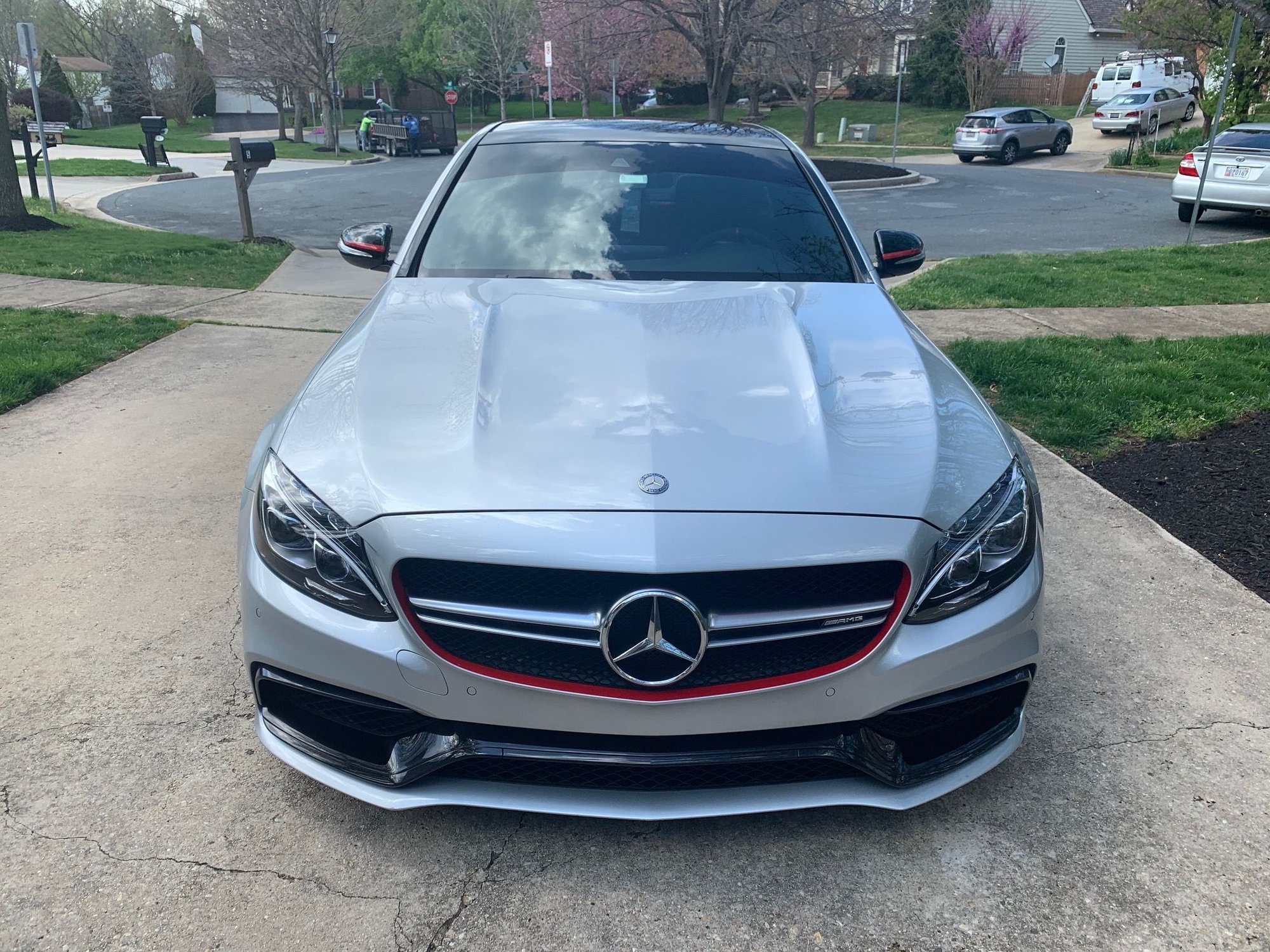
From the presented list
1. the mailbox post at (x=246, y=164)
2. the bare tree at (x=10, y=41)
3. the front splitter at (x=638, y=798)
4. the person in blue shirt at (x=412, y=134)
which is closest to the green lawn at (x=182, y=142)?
the person in blue shirt at (x=412, y=134)

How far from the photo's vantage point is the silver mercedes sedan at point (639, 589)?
2170 mm

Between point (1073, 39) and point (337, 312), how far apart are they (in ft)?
194

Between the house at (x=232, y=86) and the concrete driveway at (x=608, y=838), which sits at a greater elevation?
the house at (x=232, y=86)

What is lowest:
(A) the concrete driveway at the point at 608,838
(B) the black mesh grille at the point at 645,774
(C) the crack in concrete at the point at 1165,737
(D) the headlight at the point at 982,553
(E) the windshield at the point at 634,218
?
(C) the crack in concrete at the point at 1165,737

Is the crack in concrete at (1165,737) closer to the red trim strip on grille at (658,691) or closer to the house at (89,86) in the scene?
the red trim strip on grille at (658,691)

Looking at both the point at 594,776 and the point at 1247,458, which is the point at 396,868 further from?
the point at 1247,458

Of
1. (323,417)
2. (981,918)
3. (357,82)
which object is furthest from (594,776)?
(357,82)

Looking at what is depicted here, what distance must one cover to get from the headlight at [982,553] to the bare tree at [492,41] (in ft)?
164

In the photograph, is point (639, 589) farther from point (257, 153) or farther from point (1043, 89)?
point (1043, 89)

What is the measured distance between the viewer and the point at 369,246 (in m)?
4.35

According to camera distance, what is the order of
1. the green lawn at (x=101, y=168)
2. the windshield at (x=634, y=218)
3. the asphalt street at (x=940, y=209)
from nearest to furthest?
the windshield at (x=634, y=218) → the asphalt street at (x=940, y=209) → the green lawn at (x=101, y=168)

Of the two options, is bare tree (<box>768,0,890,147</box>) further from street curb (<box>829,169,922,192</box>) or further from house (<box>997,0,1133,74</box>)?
house (<box>997,0,1133,74</box>)

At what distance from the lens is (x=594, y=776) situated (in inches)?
89.3

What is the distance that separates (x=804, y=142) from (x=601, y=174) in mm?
31468
